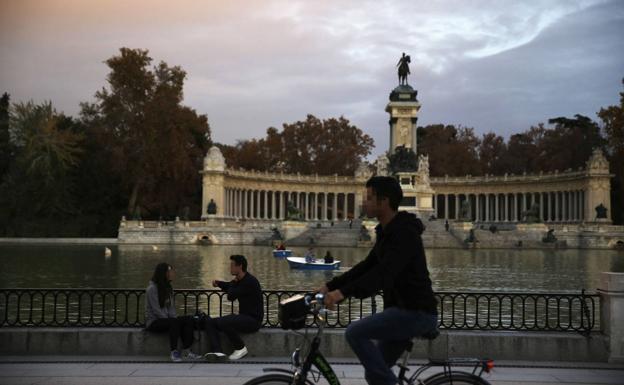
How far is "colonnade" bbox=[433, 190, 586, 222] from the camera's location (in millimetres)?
84000

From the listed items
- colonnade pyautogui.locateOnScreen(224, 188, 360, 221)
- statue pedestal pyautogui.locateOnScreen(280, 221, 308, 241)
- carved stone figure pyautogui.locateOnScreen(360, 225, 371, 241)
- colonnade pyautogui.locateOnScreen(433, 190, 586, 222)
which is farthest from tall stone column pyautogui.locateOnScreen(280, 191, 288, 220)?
carved stone figure pyautogui.locateOnScreen(360, 225, 371, 241)

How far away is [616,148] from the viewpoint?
74.3 meters

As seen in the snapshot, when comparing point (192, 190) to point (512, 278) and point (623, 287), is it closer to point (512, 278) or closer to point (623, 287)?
point (512, 278)

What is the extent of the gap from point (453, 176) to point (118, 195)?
165 feet

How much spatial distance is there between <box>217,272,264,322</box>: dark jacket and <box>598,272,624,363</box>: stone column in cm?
551

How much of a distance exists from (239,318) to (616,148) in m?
73.2

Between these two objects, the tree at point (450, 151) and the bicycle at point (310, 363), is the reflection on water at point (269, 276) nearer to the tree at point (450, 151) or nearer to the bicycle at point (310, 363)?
the bicycle at point (310, 363)

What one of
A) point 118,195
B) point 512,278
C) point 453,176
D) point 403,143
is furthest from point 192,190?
point 512,278

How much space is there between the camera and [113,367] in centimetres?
989

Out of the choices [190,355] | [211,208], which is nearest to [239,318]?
[190,355]

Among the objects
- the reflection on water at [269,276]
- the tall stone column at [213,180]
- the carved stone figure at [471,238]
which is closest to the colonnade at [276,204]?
the tall stone column at [213,180]

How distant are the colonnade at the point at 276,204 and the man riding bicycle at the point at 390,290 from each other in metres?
80.2

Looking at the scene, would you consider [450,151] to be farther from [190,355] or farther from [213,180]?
[190,355]

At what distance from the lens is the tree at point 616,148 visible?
221 feet
